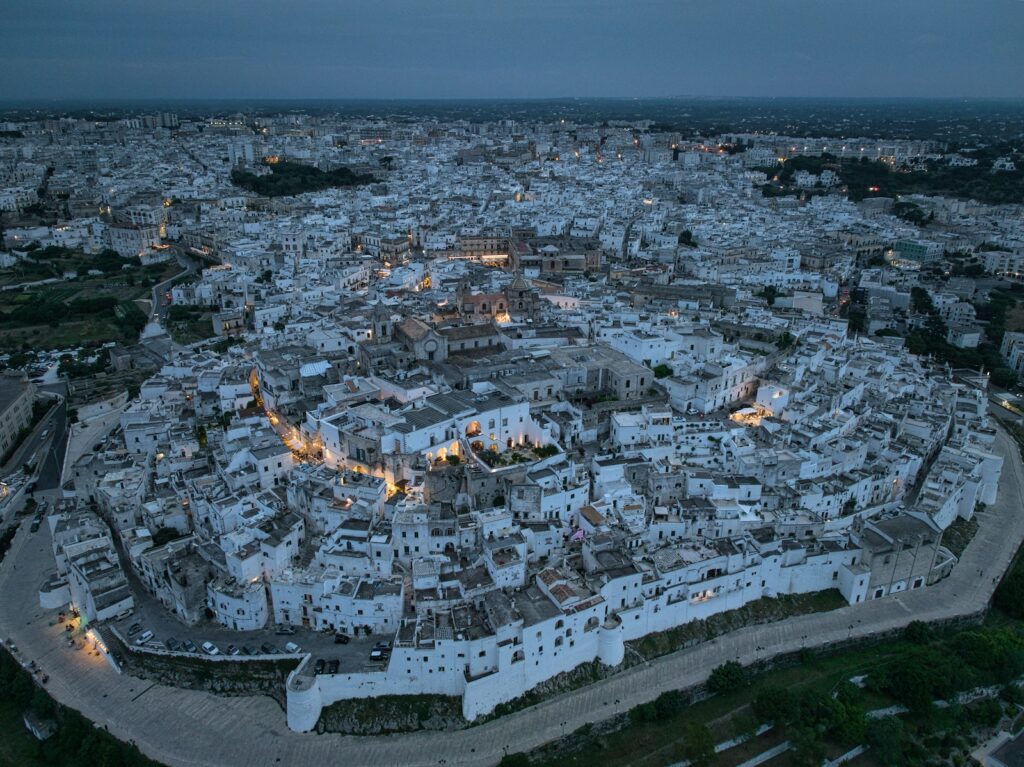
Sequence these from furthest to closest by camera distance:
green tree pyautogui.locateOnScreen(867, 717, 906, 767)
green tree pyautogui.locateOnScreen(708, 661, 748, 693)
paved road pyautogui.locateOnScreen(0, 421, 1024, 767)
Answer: green tree pyautogui.locateOnScreen(708, 661, 748, 693) < green tree pyautogui.locateOnScreen(867, 717, 906, 767) < paved road pyautogui.locateOnScreen(0, 421, 1024, 767)

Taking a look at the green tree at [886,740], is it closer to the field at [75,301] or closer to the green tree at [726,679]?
the green tree at [726,679]

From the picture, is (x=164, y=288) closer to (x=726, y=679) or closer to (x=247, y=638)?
(x=247, y=638)

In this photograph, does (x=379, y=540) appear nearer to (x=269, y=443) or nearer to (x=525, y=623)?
(x=525, y=623)

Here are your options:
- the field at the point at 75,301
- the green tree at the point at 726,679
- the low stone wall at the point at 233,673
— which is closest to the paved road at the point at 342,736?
the low stone wall at the point at 233,673

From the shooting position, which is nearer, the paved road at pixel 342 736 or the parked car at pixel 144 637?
the paved road at pixel 342 736

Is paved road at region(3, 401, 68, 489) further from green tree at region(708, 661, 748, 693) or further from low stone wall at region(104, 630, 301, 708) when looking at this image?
green tree at region(708, 661, 748, 693)

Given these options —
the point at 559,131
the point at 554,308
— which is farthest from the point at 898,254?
the point at 559,131

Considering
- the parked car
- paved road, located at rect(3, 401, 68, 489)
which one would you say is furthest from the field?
the parked car
